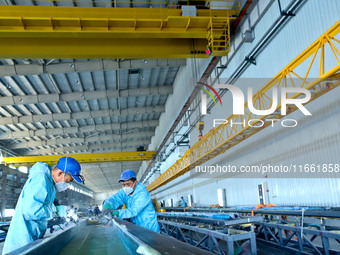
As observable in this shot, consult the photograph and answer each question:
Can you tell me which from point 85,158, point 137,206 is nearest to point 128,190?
point 137,206

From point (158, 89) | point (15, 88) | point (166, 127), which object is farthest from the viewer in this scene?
point (166, 127)

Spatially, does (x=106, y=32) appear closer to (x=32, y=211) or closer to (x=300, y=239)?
(x=32, y=211)

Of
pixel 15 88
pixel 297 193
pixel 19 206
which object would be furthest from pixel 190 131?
pixel 19 206

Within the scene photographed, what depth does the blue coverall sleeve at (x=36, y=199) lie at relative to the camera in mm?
2723

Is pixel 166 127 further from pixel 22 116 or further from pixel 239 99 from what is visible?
pixel 239 99

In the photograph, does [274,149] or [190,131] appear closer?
[274,149]

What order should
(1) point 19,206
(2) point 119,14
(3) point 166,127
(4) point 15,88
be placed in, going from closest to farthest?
(1) point 19,206, (2) point 119,14, (4) point 15,88, (3) point 166,127

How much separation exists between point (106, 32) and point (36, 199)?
6.82 metres

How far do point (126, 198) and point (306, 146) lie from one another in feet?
15.0

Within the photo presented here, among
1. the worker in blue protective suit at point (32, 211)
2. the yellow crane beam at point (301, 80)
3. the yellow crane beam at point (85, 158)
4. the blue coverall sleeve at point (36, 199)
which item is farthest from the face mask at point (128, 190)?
the yellow crane beam at point (85, 158)

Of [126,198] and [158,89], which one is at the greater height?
[158,89]

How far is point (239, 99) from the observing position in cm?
937

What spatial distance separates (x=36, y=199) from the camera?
2.76m

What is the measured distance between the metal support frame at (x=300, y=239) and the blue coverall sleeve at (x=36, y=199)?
13.8 feet
